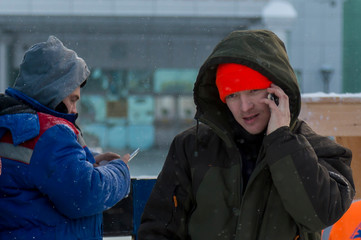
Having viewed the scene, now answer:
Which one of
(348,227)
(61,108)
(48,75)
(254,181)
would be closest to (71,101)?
(61,108)

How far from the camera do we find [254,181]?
67.5 inches

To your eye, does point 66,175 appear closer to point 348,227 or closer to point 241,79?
point 241,79

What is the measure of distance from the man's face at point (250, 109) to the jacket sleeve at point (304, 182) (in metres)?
0.14

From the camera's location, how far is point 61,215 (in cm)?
202

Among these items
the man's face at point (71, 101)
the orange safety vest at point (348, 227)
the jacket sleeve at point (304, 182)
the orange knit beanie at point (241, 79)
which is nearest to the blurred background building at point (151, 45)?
the orange safety vest at point (348, 227)

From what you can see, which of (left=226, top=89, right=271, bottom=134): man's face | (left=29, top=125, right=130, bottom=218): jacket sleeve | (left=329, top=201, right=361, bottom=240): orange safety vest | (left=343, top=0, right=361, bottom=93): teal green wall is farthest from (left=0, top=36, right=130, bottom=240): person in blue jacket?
(left=343, top=0, right=361, bottom=93): teal green wall

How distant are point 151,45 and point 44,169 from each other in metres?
13.6

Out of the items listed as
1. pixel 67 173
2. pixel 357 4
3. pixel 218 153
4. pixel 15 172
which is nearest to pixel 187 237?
pixel 218 153

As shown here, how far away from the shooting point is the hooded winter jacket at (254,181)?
5.29 feet

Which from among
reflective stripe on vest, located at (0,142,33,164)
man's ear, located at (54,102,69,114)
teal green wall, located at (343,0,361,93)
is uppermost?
man's ear, located at (54,102,69,114)

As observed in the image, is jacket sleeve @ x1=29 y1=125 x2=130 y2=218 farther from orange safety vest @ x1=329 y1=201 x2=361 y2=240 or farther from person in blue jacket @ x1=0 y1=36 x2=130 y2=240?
orange safety vest @ x1=329 y1=201 x2=361 y2=240

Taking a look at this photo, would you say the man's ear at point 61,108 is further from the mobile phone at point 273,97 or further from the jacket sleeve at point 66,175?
the mobile phone at point 273,97

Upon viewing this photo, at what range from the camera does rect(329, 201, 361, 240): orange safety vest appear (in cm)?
243

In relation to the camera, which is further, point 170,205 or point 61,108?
point 61,108
